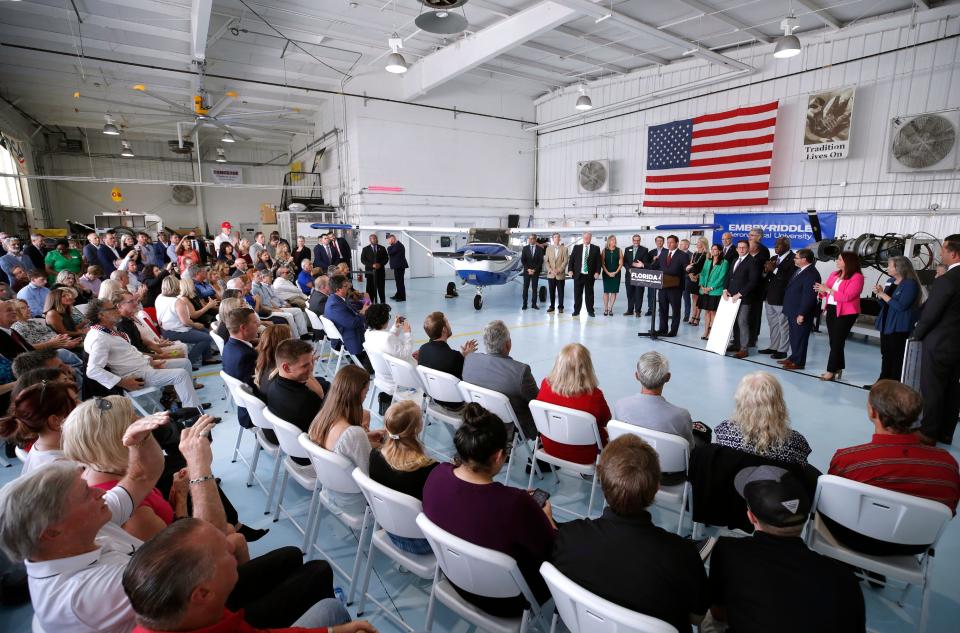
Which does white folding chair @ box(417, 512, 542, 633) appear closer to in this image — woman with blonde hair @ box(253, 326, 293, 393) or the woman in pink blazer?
woman with blonde hair @ box(253, 326, 293, 393)

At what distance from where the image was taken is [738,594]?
1.29 metres

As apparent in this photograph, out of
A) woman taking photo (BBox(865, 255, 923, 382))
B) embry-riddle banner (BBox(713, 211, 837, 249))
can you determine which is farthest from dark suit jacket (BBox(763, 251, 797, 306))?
embry-riddle banner (BBox(713, 211, 837, 249))

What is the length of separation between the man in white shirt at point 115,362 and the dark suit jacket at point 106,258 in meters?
6.30

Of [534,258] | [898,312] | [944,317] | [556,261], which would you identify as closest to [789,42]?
[556,261]

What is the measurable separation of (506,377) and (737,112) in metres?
11.0

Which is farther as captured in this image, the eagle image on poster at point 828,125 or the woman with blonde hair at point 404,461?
the eagle image on poster at point 828,125

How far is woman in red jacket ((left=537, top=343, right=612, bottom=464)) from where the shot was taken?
269cm

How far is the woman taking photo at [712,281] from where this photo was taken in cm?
711

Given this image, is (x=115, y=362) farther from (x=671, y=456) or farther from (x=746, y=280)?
(x=746, y=280)

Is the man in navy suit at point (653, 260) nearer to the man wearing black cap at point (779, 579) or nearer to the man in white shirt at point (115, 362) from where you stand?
the man wearing black cap at point (779, 579)

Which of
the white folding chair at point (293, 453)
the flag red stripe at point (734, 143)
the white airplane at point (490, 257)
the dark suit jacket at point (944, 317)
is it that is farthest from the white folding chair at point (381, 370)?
the flag red stripe at point (734, 143)

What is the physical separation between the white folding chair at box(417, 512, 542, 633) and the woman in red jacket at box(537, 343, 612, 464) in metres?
1.16

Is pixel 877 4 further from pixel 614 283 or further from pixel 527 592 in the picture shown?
pixel 527 592

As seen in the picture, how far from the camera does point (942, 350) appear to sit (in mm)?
3488
